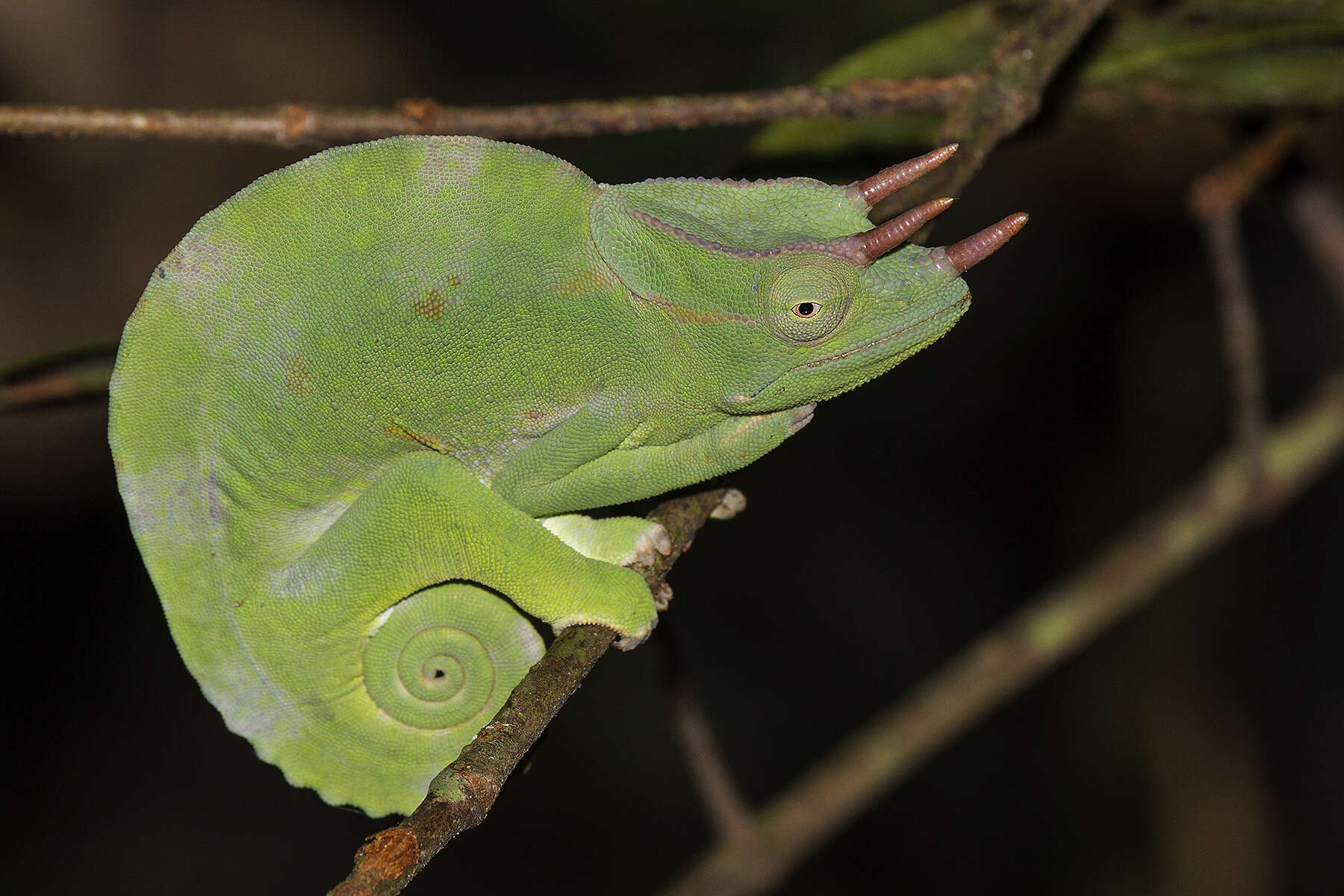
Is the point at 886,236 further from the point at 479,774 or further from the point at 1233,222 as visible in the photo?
the point at 1233,222

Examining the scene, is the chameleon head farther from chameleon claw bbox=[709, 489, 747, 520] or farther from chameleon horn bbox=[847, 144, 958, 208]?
chameleon claw bbox=[709, 489, 747, 520]

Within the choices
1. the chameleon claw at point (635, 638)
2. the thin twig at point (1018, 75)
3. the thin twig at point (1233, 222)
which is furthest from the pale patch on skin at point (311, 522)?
the thin twig at point (1233, 222)

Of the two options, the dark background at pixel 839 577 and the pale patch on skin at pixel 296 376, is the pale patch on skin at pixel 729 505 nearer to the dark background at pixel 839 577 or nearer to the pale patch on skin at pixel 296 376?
the pale patch on skin at pixel 296 376

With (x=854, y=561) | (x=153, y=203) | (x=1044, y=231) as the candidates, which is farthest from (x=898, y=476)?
(x=153, y=203)

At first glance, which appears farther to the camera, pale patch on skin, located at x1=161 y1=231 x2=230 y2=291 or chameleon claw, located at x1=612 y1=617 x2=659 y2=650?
chameleon claw, located at x1=612 y1=617 x2=659 y2=650

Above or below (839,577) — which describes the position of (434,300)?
above

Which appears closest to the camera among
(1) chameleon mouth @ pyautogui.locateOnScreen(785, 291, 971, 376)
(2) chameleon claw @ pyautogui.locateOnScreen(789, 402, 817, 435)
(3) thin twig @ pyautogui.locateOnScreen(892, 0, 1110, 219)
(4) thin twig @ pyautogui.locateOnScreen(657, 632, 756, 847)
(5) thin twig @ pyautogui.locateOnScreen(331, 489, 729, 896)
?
(5) thin twig @ pyautogui.locateOnScreen(331, 489, 729, 896)

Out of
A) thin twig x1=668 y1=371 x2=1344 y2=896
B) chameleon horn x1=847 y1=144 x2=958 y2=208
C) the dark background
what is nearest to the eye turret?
chameleon horn x1=847 y1=144 x2=958 y2=208

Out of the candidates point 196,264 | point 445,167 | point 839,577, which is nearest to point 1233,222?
point 445,167
